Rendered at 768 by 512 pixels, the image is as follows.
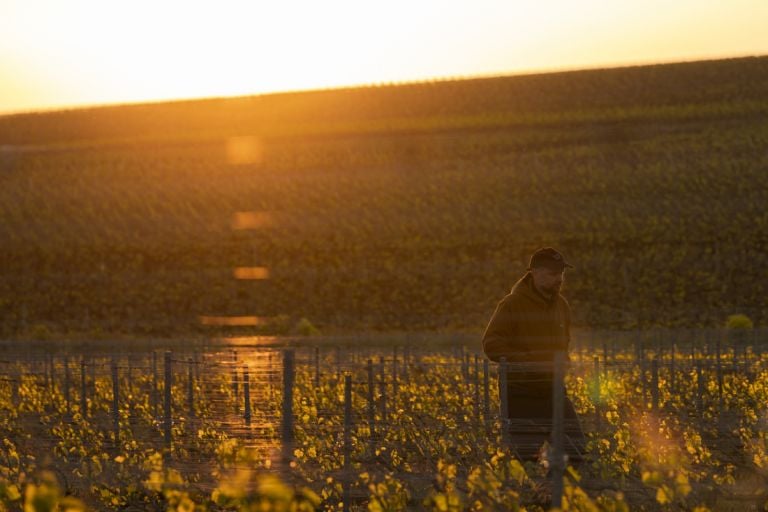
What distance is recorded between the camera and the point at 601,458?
11.1 metres

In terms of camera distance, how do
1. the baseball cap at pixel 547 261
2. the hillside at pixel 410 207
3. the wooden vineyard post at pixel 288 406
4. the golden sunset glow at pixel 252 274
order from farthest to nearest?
the golden sunset glow at pixel 252 274, the hillside at pixel 410 207, the wooden vineyard post at pixel 288 406, the baseball cap at pixel 547 261

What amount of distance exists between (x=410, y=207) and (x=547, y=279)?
195 ft

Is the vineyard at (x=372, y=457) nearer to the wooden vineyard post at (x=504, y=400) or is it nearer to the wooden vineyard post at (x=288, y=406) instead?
the wooden vineyard post at (x=288, y=406)

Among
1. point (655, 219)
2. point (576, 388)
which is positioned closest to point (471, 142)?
point (655, 219)

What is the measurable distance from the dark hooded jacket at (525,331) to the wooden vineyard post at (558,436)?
13.5 inches

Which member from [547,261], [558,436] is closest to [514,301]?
[547,261]

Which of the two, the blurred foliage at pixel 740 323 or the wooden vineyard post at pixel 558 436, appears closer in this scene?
the wooden vineyard post at pixel 558 436

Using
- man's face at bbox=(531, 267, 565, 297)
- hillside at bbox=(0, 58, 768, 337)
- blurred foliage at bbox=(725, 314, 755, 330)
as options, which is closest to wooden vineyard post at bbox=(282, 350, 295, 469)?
man's face at bbox=(531, 267, 565, 297)

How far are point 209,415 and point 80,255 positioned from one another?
4974 centimetres

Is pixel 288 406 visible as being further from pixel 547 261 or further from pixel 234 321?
pixel 234 321

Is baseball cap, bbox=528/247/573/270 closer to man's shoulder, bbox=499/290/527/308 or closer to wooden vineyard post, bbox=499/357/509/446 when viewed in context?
man's shoulder, bbox=499/290/527/308

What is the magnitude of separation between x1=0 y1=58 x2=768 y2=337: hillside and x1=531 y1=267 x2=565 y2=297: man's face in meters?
46.4

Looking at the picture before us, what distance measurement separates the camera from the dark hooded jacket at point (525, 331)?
8711 millimetres

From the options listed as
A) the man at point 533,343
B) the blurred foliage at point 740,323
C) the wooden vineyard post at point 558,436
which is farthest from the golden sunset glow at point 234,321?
the wooden vineyard post at point 558,436
